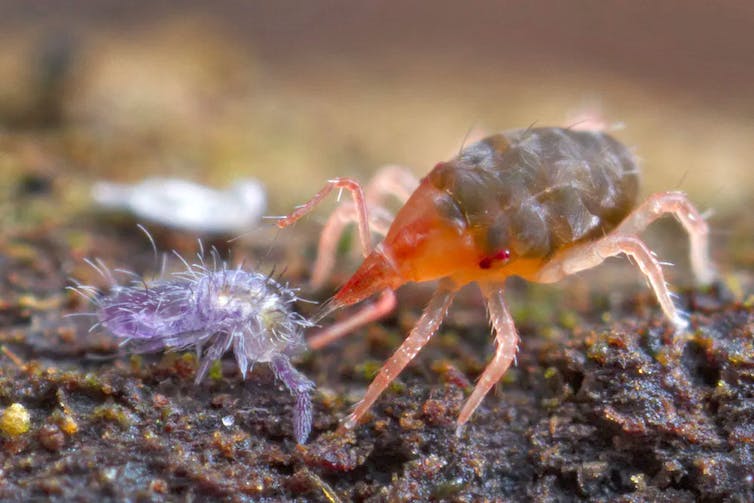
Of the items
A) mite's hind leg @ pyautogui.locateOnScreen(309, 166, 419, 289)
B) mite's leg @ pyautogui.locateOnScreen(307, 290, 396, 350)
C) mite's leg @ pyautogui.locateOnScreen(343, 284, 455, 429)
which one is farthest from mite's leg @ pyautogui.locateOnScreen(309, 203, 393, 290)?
mite's leg @ pyautogui.locateOnScreen(343, 284, 455, 429)

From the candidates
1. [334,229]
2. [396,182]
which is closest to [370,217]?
[334,229]

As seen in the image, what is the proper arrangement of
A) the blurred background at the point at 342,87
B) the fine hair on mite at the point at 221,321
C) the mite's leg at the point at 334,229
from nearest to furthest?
the fine hair on mite at the point at 221,321
the mite's leg at the point at 334,229
the blurred background at the point at 342,87

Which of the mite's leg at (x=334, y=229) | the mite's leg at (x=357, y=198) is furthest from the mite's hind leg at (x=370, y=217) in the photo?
the mite's leg at (x=357, y=198)

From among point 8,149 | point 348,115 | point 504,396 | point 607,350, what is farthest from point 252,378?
point 348,115

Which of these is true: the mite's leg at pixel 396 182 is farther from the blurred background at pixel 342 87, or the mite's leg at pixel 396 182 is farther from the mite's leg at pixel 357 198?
the blurred background at pixel 342 87

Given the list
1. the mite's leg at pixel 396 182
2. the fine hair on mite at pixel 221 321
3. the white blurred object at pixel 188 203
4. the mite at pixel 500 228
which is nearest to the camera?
the fine hair on mite at pixel 221 321

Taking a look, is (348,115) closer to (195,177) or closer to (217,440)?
(195,177)

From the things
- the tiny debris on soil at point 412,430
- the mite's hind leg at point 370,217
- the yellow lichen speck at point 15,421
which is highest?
the mite's hind leg at point 370,217
